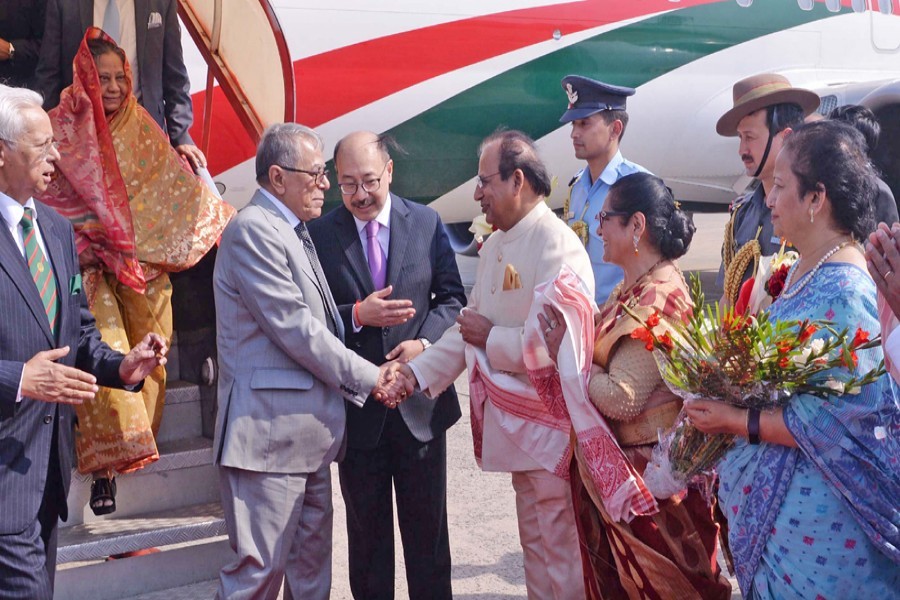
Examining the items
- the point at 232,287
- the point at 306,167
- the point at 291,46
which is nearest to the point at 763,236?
the point at 306,167

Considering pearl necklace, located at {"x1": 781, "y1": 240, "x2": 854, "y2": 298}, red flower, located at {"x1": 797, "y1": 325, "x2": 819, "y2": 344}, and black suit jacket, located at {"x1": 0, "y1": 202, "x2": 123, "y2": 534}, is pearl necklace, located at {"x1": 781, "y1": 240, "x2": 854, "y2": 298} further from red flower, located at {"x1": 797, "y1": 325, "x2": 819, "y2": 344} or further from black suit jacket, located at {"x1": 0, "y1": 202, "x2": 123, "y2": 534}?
black suit jacket, located at {"x1": 0, "y1": 202, "x2": 123, "y2": 534}

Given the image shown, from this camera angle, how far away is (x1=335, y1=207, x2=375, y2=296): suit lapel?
12.8 feet

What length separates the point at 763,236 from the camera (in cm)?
372

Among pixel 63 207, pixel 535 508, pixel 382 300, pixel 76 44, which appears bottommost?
pixel 535 508

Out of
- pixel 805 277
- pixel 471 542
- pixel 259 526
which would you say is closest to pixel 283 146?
pixel 259 526

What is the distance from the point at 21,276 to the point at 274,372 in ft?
2.79

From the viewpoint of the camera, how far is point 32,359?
114 inches

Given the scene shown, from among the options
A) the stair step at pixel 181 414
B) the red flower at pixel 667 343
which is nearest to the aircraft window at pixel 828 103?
the stair step at pixel 181 414

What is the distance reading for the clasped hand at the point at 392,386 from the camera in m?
3.61

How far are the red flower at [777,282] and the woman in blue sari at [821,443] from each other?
0.70 feet

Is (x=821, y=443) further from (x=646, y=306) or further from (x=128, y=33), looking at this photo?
(x=128, y=33)

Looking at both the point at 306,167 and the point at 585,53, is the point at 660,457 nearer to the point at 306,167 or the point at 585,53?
the point at 306,167

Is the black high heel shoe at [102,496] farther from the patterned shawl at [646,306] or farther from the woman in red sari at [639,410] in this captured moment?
the patterned shawl at [646,306]

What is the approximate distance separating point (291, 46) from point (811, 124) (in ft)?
20.2
